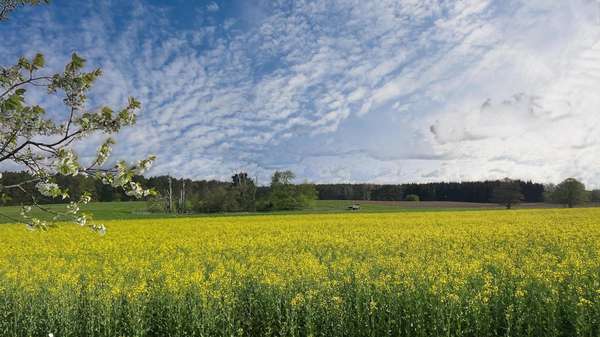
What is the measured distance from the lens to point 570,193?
85.3 m

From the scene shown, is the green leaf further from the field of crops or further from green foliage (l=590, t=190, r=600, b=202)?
green foliage (l=590, t=190, r=600, b=202)

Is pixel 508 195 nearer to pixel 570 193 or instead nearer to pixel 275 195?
pixel 570 193

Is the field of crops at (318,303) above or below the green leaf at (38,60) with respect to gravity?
below

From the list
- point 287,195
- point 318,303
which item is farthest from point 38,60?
point 287,195

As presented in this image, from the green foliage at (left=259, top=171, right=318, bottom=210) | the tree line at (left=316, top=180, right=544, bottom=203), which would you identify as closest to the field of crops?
the green foliage at (left=259, top=171, right=318, bottom=210)

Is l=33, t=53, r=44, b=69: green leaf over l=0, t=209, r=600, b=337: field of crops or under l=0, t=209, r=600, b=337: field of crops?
over

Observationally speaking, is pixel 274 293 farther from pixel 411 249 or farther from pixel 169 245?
pixel 169 245

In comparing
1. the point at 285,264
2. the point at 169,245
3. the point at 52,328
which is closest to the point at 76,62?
the point at 52,328

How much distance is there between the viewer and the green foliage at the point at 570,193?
84.9m

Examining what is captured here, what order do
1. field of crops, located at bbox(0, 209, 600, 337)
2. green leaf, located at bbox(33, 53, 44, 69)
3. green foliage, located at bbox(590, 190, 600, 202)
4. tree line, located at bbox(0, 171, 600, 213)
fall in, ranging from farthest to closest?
green foliage, located at bbox(590, 190, 600, 202)
tree line, located at bbox(0, 171, 600, 213)
field of crops, located at bbox(0, 209, 600, 337)
green leaf, located at bbox(33, 53, 44, 69)

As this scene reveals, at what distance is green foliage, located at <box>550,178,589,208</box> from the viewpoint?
279 ft

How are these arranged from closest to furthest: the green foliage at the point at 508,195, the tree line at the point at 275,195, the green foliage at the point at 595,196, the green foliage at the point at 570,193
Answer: the tree line at the point at 275,195, the green foliage at the point at 508,195, the green foliage at the point at 570,193, the green foliage at the point at 595,196

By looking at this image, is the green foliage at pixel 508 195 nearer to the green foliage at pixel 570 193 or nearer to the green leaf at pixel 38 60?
the green foliage at pixel 570 193

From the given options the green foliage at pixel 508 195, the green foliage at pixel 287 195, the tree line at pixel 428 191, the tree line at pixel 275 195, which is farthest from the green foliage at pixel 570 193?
A: the green foliage at pixel 287 195
